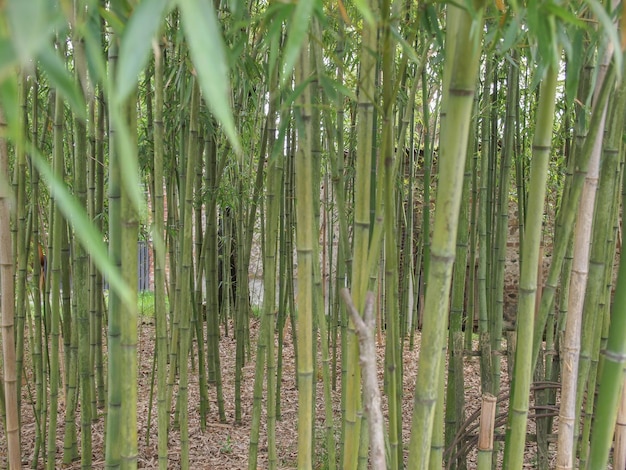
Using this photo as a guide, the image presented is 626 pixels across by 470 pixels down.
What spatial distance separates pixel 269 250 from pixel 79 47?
2.00ft

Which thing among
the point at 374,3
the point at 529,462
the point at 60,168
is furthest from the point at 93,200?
the point at 529,462

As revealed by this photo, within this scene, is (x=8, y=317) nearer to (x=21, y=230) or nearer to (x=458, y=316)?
(x=21, y=230)

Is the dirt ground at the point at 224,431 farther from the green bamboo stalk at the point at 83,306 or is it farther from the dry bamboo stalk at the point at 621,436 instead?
the dry bamboo stalk at the point at 621,436

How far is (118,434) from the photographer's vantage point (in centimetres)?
101

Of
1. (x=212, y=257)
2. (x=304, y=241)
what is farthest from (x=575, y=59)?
(x=212, y=257)

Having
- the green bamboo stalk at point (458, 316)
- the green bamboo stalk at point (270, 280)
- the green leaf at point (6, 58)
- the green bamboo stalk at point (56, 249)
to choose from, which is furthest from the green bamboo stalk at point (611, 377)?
the green bamboo stalk at point (56, 249)

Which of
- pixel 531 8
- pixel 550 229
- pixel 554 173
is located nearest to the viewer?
pixel 531 8

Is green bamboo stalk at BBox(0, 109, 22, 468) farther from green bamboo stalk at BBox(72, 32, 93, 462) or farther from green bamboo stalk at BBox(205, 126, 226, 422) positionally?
green bamboo stalk at BBox(205, 126, 226, 422)

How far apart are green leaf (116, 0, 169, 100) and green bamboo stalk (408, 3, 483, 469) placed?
37cm

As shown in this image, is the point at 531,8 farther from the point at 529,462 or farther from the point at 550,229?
the point at 550,229

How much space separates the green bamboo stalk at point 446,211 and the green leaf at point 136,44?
1.20 ft

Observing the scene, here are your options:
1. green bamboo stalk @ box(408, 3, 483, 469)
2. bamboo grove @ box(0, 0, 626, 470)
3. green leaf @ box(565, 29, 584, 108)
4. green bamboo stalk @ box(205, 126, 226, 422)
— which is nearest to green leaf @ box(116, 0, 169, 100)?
bamboo grove @ box(0, 0, 626, 470)

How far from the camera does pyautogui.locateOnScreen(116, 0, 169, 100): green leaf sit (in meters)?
0.37

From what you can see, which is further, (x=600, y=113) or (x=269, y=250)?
(x=269, y=250)
